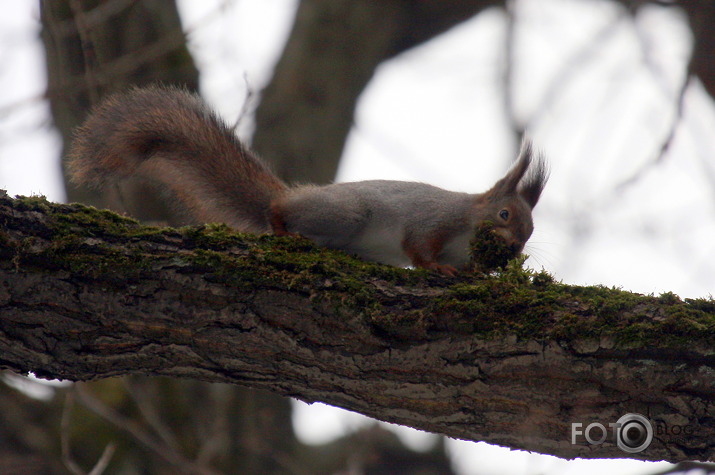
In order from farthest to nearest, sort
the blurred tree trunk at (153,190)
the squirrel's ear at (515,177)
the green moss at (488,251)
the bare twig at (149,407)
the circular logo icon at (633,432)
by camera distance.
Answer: the blurred tree trunk at (153,190)
the bare twig at (149,407)
the squirrel's ear at (515,177)
the green moss at (488,251)
the circular logo icon at (633,432)

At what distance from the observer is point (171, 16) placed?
5480 millimetres

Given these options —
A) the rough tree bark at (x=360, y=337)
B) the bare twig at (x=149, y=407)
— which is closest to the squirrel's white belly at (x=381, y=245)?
the rough tree bark at (x=360, y=337)

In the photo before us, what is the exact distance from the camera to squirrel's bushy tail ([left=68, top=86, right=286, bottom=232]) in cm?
342

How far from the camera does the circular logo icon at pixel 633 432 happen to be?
220 centimetres

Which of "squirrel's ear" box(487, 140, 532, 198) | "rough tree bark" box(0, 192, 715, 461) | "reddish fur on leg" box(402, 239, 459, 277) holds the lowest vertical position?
"rough tree bark" box(0, 192, 715, 461)

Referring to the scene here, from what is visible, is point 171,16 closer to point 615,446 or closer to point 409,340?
point 409,340

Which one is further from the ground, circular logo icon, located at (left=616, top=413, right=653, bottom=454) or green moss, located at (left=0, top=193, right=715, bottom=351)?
green moss, located at (left=0, top=193, right=715, bottom=351)

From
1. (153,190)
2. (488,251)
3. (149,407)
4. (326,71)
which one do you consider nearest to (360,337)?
(488,251)

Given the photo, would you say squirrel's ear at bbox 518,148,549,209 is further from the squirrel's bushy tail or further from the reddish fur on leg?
the squirrel's bushy tail

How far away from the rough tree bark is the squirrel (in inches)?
35.8

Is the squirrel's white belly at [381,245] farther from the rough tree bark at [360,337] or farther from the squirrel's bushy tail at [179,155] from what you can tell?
the rough tree bark at [360,337]

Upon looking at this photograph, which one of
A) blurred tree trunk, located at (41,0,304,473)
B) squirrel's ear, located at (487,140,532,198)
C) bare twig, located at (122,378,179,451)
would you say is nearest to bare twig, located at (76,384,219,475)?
bare twig, located at (122,378,179,451)

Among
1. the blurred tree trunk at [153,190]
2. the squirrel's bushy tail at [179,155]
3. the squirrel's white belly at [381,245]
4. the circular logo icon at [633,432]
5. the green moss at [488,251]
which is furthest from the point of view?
the blurred tree trunk at [153,190]

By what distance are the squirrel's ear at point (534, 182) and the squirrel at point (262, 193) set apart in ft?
0.48
